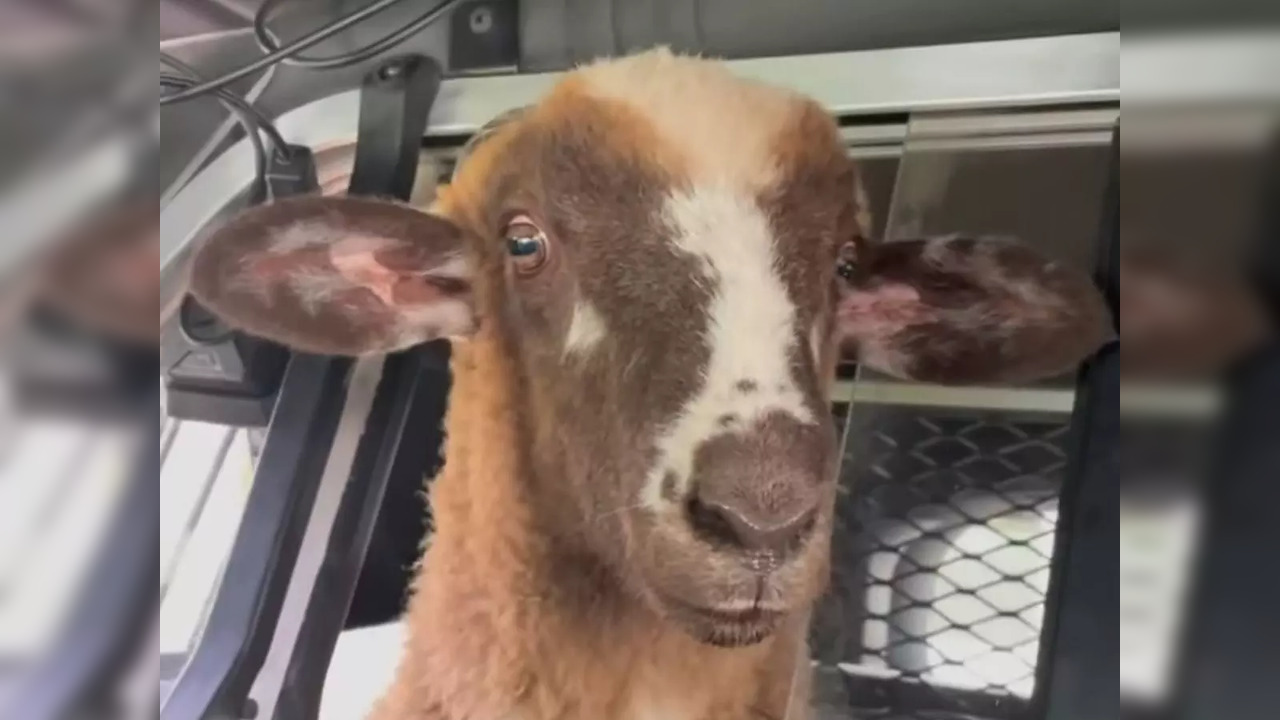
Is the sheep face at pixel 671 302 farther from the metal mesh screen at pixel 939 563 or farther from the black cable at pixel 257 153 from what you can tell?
the black cable at pixel 257 153

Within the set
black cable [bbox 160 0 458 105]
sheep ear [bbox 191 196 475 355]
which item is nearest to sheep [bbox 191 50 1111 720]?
sheep ear [bbox 191 196 475 355]

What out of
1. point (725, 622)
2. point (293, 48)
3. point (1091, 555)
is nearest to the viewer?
point (725, 622)

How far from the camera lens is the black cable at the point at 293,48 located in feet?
2.28

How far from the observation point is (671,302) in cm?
49

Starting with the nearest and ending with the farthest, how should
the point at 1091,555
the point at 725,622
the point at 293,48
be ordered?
the point at 725,622 → the point at 1091,555 → the point at 293,48

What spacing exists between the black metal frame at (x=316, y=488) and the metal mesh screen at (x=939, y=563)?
0.80ft

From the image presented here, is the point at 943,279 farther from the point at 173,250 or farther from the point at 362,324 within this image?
the point at 173,250

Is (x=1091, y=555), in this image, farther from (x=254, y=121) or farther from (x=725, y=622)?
(x=254, y=121)

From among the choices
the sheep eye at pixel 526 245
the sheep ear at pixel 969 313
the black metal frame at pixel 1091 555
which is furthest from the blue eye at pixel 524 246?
the black metal frame at pixel 1091 555

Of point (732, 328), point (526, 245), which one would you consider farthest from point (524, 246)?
point (732, 328)

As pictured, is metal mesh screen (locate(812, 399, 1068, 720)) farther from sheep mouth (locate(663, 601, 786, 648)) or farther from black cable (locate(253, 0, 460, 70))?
black cable (locate(253, 0, 460, 70))

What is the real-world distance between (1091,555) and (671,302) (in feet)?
0.77

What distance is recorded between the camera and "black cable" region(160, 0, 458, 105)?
2.28 ft

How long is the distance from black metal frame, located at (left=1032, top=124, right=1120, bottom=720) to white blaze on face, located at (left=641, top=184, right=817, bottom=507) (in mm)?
155
